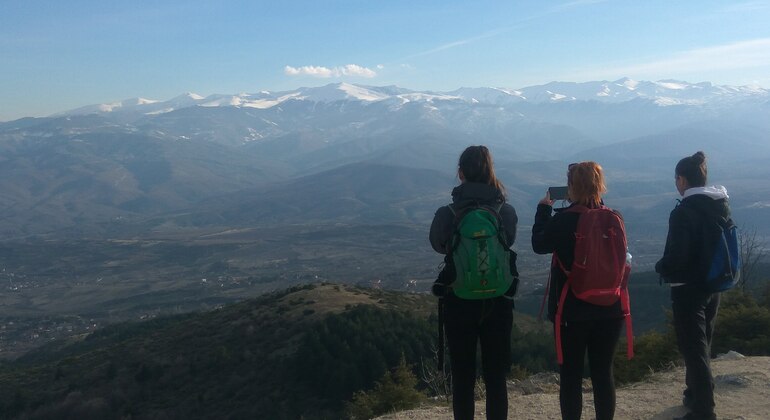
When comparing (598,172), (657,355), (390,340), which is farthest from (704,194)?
(390,340)

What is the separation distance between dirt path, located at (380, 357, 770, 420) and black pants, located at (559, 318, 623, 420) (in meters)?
1.32

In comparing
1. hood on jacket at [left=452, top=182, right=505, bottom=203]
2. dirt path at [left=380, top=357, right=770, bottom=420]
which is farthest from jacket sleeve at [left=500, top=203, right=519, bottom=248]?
dirt path at [left=380, top=357, right=770, bottom=420]

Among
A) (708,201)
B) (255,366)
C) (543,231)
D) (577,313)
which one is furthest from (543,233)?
(255,366)

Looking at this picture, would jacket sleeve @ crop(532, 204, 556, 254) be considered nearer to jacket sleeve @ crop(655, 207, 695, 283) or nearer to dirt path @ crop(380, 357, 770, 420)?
jacket sleeve @ crop(655, 207, 695, 283)

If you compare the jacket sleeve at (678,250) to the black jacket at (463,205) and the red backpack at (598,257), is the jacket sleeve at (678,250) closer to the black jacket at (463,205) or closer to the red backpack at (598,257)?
the red backpack at (598,257)

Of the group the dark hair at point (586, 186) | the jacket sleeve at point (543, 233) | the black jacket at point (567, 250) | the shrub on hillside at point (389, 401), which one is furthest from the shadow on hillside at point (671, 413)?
the shrub on hillside at point (389, 401)

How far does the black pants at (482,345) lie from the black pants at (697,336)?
173cm

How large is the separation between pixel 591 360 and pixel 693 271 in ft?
4.12

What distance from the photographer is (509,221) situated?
4984 millimetres

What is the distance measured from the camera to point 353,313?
94.9 ft

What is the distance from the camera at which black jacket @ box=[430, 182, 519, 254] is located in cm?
492

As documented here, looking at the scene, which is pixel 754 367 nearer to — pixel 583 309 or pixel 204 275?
pixel 583 309

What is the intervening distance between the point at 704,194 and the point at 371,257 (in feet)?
361

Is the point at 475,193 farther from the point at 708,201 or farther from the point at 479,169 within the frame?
the point at 708,201
